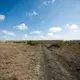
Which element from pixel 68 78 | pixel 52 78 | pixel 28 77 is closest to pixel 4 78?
pixel 28 77

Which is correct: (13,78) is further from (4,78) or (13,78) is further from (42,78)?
(42,78)

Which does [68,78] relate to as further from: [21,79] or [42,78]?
[21,79]

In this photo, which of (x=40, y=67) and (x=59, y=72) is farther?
(x=40, y=67)

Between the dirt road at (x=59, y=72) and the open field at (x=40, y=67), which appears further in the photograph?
the open field at (x=40, y=67)

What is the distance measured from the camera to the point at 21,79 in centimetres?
1231

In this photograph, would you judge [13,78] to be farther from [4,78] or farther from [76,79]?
[76,79]

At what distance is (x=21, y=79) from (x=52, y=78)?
8.56 feet

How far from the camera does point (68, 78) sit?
12.4 meters

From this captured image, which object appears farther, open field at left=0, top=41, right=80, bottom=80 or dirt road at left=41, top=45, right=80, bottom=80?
open field at left=0, top=41, right=80, bottom=80

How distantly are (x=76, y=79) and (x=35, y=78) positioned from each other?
3.45 meters

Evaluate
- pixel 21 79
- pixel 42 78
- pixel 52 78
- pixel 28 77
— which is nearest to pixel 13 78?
pixel 21 79

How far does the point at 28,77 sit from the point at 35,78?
27.6 inches

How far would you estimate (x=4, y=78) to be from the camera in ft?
40.7

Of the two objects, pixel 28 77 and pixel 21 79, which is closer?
pixel 21 79
